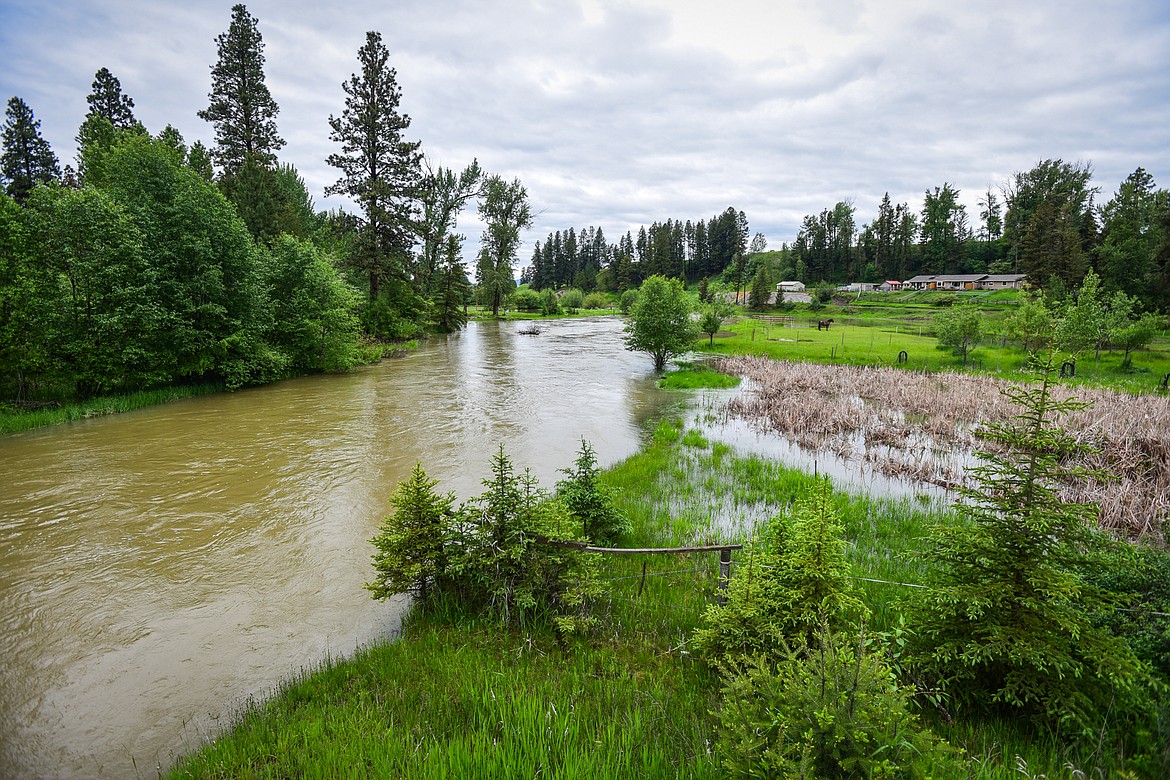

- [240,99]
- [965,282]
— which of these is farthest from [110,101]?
[965,282]

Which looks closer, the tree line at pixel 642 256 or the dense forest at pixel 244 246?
the dense forest at pixel 244 246

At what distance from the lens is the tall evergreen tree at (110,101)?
3206 cm

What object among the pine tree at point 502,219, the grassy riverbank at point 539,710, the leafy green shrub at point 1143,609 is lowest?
the grassy riverbank at point 539,710

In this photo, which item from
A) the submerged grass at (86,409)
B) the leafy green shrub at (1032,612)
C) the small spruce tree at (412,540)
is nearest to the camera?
the leafy green shrub at (1032,612)

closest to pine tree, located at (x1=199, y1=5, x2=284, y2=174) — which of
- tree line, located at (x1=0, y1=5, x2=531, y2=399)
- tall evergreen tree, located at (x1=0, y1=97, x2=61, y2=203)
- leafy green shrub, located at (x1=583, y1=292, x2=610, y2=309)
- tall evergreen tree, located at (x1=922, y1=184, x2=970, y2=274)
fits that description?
tree line, located at (x1=0, y1=5, x2=531, y2=399)

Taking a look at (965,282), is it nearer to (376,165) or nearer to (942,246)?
(942,246)

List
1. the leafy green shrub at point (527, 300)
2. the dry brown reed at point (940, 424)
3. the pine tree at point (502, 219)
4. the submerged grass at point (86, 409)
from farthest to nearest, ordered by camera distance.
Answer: the leafy green shrub at point (527, 300)
the pine tree at point (502, 219)
the submerged grass at point (86, 409)
the dry brown reed at point (940, 424)

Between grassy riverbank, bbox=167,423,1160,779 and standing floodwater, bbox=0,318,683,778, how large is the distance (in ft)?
3.66

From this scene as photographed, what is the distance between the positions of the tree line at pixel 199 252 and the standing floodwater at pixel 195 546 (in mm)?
2637

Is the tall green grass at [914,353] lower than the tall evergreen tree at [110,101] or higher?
lower

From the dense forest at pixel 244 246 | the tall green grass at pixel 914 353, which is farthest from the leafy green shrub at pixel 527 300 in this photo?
the tall green grass at pixel 914 353

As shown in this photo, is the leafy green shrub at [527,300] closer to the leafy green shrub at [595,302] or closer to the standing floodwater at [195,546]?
the leafy green shrub at [595,302]

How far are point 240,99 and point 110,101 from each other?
8.23 meters

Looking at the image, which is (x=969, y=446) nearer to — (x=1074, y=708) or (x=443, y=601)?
(x=1074, y=708)
